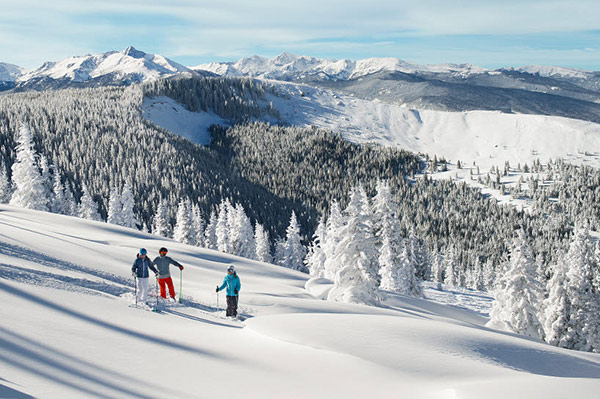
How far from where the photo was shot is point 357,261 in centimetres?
2684

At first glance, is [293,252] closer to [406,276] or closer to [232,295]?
[406,276]

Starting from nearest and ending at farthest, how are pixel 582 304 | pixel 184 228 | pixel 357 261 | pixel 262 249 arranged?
pixel 357 261 → pixel 582 304 → pixel 184 228 → pixel 262 249

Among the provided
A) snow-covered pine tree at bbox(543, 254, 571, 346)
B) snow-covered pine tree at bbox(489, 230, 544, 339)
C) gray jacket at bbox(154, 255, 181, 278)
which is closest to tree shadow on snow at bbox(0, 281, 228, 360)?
gray jacket at bbox(154, 255, 181, 278)

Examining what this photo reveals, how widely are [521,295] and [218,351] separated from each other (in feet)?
103

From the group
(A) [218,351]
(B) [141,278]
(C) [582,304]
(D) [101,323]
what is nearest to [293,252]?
(C) [582,304]

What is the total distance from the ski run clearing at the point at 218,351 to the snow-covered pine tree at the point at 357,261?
10.3 metres

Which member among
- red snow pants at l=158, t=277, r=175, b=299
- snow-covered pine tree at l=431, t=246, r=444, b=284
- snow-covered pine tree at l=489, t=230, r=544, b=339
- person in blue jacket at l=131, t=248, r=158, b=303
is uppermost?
person in blue jacket at l=131, t=248, r=158, b=303

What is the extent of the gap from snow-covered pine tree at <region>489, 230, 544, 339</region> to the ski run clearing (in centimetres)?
2351

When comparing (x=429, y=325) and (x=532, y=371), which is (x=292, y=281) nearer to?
(x=429, y=325)

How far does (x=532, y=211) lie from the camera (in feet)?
620

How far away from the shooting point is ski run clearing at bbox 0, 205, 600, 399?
22.7 feet

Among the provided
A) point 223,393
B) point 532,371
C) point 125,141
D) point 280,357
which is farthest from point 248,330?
point 125,141

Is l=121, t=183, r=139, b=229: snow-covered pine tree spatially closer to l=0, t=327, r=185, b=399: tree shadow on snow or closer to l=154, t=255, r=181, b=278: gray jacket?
l=154, t=255, r=181, b=278: gray jacket

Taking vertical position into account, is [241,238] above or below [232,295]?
below
